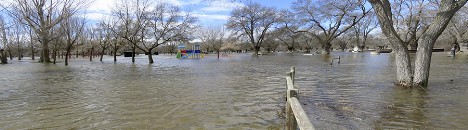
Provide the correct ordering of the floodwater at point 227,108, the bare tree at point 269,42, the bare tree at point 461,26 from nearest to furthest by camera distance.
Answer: the floodwater at point 227,108, the bare tree at point 461,26, the bare tree at point 269,42

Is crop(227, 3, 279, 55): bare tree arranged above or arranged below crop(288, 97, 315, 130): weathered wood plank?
above

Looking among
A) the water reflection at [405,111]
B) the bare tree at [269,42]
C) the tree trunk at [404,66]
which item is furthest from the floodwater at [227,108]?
the bare tree at [269,42]

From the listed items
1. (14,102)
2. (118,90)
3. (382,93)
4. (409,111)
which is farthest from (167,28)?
(409,111)

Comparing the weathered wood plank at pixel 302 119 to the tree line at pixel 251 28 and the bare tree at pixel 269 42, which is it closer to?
the tree line at pixel 251 28

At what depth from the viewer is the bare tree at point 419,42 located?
835 cm

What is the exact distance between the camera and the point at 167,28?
26.5 metres

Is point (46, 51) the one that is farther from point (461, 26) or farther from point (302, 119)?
point (461, 26)

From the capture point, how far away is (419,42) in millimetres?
8797

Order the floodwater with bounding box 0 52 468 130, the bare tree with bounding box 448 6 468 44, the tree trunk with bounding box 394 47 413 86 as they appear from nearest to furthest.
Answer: the floodwater with bounding box 0 52 468 130
the tree trunk with bounding box 394 47 413 86
the bare tree with bounding box 448 6 468 44

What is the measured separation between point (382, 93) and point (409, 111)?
232cm

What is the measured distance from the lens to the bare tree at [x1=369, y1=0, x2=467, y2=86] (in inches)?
329

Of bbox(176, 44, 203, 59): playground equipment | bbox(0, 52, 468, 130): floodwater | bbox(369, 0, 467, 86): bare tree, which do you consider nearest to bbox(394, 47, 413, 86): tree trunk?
bbox(369, 0, 467, 86): bare tree

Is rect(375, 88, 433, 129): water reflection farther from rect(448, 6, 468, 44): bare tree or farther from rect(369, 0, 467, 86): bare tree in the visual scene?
rect(448, 6, 468, 44): bare tree

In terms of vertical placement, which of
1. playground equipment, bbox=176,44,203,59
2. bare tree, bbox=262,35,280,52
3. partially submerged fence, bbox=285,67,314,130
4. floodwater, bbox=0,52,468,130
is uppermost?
bare tree, bbox=262,35,280,52
